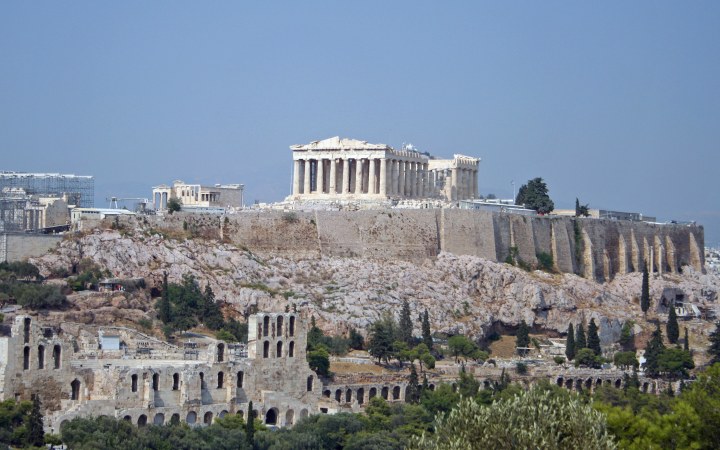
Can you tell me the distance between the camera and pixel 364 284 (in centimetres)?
9619

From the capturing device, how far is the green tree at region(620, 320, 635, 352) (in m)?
102

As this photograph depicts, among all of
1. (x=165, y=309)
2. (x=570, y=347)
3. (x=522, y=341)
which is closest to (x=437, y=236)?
(x=522, y=341)

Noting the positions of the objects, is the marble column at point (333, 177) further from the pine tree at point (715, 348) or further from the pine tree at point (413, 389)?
the pine tree at point (413, 389)

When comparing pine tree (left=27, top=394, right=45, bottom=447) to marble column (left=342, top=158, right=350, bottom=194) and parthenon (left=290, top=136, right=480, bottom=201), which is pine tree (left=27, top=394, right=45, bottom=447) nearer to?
parthenon (left=290, top=136, right=480, bottom=201)

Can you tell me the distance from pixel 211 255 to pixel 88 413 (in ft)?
101

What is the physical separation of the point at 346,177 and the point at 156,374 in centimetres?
4549

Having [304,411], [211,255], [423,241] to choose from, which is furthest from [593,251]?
[304,411]

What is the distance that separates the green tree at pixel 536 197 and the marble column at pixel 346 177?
18114 mm

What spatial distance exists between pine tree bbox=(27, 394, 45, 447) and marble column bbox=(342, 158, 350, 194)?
52.6 meters

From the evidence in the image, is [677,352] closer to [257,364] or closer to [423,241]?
[423,241]

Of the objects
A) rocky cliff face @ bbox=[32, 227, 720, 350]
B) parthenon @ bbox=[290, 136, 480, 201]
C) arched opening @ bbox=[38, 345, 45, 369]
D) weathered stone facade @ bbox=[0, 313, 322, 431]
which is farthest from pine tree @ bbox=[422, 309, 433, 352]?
arched opening @ bbox=[38, 345, 45, 369]

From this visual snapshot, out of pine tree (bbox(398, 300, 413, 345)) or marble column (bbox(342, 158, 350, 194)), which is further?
marble column (bbox(342, 158, 350, 194))

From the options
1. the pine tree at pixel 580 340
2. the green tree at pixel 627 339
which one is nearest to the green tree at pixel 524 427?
the pine tree at pixel 580 340

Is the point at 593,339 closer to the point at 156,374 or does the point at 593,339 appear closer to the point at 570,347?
the point at 570,347
